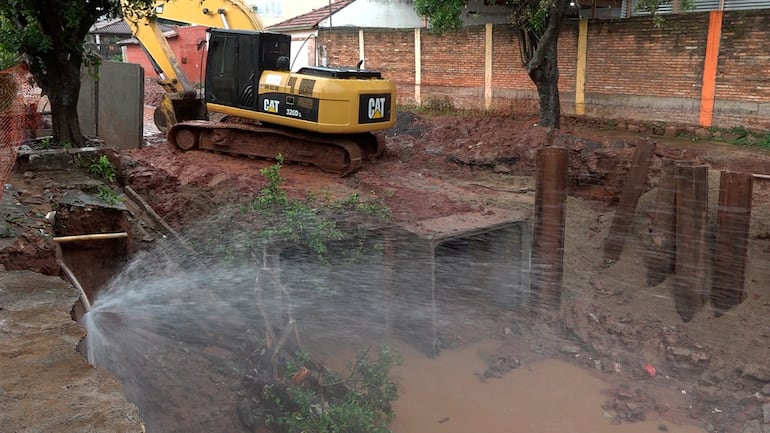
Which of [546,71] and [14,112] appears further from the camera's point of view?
[546,71]

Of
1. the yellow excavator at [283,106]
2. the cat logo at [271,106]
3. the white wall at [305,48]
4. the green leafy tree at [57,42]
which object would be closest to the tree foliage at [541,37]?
the yellow excavator at [283,106]

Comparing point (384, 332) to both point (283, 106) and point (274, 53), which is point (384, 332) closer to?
point (283, 106)

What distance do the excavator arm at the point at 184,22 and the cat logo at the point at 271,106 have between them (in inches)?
141

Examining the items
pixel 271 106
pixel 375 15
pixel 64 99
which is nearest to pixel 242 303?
pixel 64 99

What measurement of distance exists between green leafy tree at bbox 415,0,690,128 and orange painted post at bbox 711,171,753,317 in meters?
6.00

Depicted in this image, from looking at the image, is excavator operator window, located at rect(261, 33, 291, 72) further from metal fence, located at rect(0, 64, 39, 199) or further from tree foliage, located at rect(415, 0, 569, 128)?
tree foliage, located at rect(415, 0, 569, 128)

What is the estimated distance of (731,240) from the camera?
732 centimetres

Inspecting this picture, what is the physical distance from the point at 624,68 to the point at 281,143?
27.8 ft

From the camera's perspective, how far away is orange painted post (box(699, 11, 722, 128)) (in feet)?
44.6

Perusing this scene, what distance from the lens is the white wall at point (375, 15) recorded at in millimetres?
23609

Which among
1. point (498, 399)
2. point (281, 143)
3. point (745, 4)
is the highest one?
point (745, 4)

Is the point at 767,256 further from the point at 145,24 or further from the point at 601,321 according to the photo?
the point at 145,24

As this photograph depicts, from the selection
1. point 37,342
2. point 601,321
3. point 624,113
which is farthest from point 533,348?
point 624,113

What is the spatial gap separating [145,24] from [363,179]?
18.6 ft
